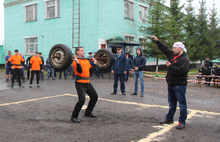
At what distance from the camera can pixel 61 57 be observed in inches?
240

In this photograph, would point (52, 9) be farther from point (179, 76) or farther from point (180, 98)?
point (180, 98)

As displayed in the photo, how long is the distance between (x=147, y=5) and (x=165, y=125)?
23167 millimetres

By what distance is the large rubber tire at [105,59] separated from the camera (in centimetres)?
703

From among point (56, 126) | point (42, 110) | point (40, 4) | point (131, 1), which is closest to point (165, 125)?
point (56, 126)

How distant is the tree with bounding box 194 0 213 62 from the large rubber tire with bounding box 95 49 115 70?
80.8 feet

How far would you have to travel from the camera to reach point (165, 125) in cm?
524

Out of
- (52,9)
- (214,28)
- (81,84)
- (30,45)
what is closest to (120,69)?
(81,84)

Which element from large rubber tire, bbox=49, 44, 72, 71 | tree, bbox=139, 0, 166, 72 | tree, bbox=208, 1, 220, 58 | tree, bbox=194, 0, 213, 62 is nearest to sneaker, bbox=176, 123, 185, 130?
large rubber tire, bbox=49, 44, 72, 71

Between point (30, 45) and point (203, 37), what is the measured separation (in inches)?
958

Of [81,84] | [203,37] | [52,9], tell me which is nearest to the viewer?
[81,84]

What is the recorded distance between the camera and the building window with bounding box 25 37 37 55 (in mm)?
25155

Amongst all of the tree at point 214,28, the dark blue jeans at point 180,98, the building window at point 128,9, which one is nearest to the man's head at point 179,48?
the dark blue jeans at point 180,98

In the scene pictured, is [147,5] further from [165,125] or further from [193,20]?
[165,125]

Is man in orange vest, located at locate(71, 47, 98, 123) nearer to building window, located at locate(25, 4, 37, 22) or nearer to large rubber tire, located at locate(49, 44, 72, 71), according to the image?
large rubber tire, located at locate(49, 44, 72, 71)
